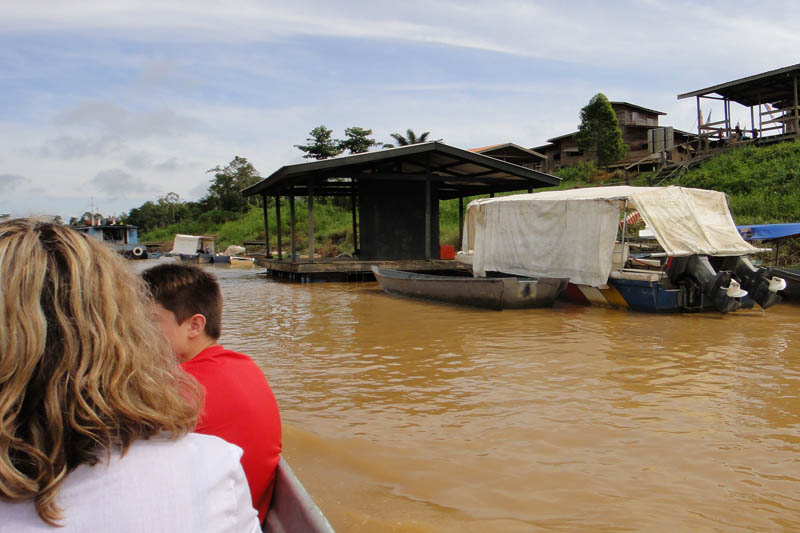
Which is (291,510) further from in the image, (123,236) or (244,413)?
(123,236)

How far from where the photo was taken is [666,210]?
9945 millimetres

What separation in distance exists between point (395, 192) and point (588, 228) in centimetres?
806

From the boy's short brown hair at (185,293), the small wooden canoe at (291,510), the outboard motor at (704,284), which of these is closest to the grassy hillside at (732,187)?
the outboard motor at (704,284)

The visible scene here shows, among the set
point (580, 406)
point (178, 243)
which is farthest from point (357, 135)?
point (580, 406)

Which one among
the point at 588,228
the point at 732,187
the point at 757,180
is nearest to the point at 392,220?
the point at 588,228

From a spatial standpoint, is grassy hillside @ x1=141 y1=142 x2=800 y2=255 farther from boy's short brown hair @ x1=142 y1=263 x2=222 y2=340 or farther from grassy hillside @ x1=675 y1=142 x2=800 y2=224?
boy's short brown hair @ x1=142 y1=263 x2=222 y2=340

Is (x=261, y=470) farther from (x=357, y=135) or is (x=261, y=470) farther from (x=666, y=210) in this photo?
(x=357, y=135)

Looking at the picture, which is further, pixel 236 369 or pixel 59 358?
pixel 236 369

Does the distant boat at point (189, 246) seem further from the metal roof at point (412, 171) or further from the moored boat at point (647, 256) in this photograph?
the moored boat at point (647, 256)

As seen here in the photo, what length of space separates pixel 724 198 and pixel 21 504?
11.9 meters

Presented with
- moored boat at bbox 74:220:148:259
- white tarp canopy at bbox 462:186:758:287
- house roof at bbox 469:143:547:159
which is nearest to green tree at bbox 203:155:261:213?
moored boat at bbox 74:220:148:259

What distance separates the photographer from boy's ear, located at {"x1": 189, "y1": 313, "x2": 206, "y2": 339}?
2490mm

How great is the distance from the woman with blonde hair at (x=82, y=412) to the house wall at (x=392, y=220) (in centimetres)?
1640

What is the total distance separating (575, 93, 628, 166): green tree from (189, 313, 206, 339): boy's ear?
2892cm
